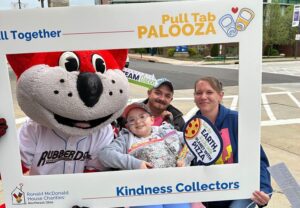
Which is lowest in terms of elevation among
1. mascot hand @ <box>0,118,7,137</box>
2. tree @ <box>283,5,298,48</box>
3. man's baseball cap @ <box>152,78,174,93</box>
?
mascot hand @ <box>0,118,7,137</box>

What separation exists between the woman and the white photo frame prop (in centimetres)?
6

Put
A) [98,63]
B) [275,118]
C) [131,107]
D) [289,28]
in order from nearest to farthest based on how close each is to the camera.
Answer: [98,63] < [131,107] < [275,118] < [289,28]

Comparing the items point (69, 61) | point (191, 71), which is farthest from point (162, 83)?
point (69, 61)

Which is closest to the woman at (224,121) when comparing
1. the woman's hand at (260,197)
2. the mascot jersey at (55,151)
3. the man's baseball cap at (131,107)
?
the woman's hand at (260,197)

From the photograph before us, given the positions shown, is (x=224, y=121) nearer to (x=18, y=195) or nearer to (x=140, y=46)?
(x=140, y=46)

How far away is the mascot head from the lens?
5.62 feet

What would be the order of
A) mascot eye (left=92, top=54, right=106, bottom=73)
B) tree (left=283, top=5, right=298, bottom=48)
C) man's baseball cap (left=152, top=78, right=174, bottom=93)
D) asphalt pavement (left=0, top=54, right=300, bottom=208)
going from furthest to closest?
tree (left=283, top=5, right=298, bottom=48) → man's baseball cap (left=152, top=78, right=174, bottom=93) → asphalt pavement (left=0, top=54, right=300, bottom=208) → mascot eye (left=92, top=54, right=106, bottom=73)

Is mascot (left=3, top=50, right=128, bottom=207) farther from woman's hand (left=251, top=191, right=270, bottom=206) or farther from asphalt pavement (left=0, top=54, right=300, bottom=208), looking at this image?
woman's hand (left=251, top=191, right=270, bottom=206)

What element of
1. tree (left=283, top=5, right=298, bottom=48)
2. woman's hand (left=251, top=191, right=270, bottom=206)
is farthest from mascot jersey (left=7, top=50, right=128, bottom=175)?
tree (left=283, top=5, right=298, bottom=48)

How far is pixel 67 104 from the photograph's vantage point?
1727 millimetres

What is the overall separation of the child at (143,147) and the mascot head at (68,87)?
0.63ft

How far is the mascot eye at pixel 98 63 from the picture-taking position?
179 centimetres

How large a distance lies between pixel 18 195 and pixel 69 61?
2.30 feet

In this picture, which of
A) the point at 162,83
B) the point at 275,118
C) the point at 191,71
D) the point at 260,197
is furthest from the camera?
the point at 275,118
